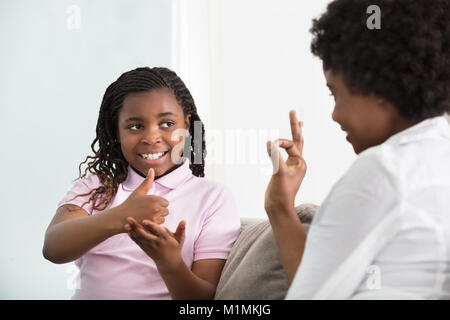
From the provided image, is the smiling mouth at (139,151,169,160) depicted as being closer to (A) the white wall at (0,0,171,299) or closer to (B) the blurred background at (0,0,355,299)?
(B) the blurred background at (0,0,355,299)

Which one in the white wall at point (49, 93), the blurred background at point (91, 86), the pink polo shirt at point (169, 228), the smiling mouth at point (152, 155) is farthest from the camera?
the white wall at point (49, 93)

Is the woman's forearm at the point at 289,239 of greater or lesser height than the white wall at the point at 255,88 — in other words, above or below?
below

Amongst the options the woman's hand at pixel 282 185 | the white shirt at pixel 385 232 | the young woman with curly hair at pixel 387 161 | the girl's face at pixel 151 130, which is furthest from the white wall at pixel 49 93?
the white shirt at pixel 385 232

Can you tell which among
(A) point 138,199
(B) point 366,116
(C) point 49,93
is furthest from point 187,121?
(C) point 49,93

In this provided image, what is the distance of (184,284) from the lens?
1.08m

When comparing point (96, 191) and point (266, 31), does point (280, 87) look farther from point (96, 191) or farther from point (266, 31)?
point (96, 191)

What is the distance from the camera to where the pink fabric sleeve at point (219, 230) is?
48.2 inches

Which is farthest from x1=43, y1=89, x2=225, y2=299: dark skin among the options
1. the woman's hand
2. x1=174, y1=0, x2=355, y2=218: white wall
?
x1=174, y1=0, x2=355, y2=218: white wall

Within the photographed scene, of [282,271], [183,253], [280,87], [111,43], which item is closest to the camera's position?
[282,271]

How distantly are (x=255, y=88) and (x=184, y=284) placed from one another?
1581 mm

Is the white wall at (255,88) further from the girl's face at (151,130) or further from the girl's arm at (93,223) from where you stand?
the girl's arm at (93,223)

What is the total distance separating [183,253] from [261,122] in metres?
1.36

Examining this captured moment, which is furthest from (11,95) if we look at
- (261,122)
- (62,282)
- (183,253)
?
(183,253)

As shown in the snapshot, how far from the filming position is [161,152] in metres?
1.31
